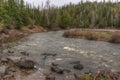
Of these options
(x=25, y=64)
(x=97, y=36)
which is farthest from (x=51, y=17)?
(x=25, y=64)

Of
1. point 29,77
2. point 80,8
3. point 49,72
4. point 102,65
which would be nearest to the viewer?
point 29,77

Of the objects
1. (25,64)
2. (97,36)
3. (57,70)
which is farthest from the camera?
(97,36)

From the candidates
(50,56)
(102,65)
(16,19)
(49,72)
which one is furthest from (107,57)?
(16,19)

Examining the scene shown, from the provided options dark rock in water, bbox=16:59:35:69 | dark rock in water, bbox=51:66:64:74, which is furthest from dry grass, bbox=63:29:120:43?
dark rock in water, bbox=16:59:35:69

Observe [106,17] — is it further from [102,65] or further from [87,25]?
[102,65]

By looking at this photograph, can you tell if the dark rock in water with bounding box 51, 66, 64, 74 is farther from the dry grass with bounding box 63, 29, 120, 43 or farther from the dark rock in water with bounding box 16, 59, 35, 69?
the dry grass with bounding box 63, 29, 120, 43

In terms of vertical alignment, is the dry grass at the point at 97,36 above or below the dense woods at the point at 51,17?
below

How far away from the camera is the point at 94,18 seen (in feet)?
404

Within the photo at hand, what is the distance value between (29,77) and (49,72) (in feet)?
9.71

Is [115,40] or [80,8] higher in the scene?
[80,8]

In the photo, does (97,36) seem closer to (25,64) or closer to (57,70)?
(57,70)

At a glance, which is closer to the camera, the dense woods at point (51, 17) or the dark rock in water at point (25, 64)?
the dark rock in water at point (25, 64)

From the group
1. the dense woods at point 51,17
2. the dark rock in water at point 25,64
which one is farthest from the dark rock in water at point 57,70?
the dense woods at point 51,17

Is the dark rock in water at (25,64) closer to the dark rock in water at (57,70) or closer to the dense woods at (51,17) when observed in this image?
the dark rock in water at (57,70)
